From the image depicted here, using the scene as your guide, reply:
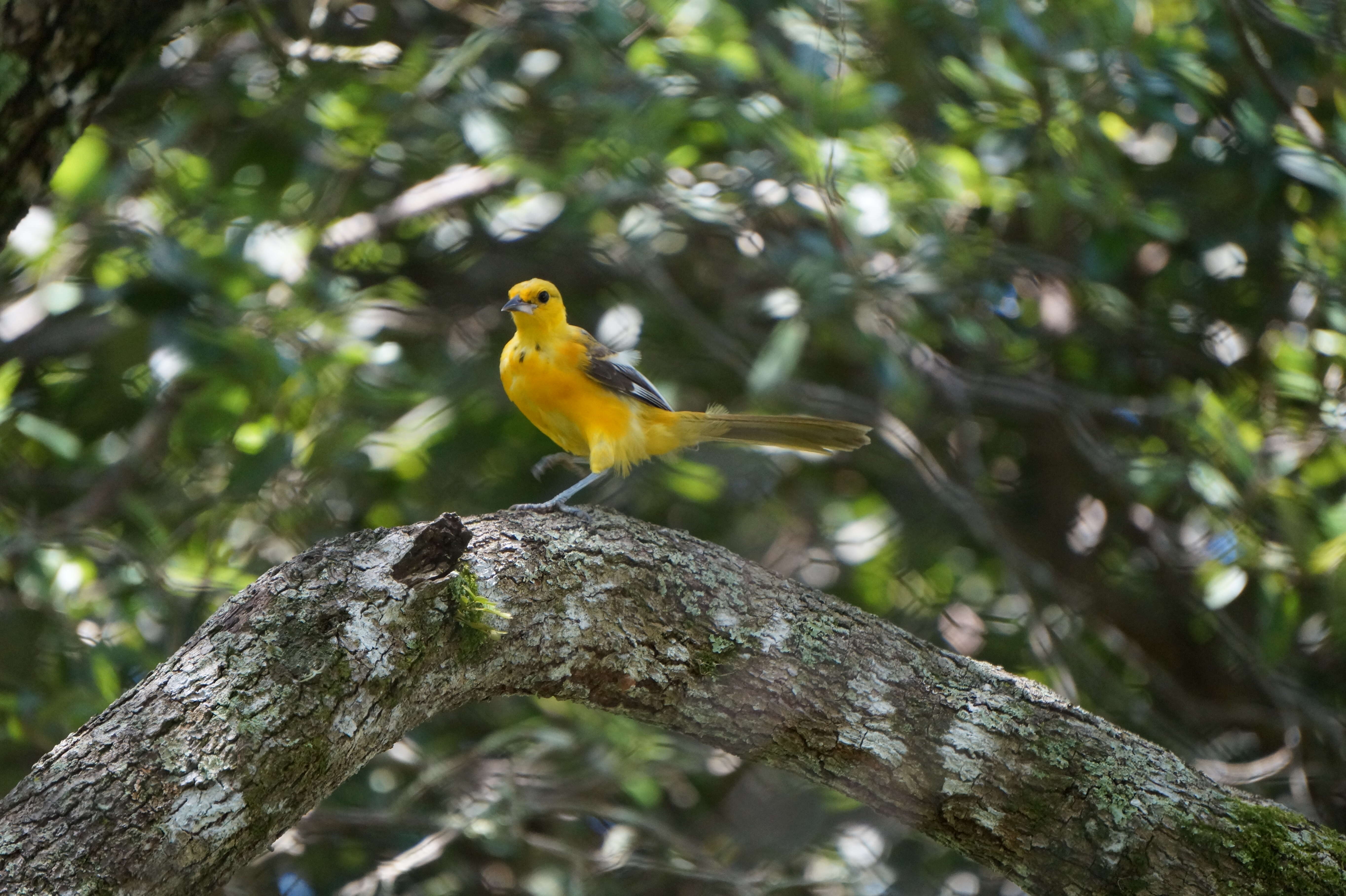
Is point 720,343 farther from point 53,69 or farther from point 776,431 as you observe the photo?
point 53,69

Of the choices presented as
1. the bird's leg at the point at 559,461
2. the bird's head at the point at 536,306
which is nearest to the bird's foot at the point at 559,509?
the bird's leg at the point at 559,461

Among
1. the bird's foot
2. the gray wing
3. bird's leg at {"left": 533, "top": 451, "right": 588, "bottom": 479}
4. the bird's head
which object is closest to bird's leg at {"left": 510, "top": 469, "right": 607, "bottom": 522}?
the bird's foot

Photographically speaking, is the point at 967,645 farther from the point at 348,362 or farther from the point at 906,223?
the point at 348,362

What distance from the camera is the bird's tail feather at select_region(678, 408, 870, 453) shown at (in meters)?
3.47

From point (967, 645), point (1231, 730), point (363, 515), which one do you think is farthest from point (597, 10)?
point (1231, 730)

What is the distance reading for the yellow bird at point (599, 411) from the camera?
11.8ft

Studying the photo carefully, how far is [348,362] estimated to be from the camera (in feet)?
13.8

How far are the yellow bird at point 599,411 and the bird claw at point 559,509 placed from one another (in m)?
0.66

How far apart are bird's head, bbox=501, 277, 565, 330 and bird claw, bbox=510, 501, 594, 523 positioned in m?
1.06

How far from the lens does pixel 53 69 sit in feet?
8.39

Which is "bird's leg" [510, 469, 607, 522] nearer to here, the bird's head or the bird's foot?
the bird's foot

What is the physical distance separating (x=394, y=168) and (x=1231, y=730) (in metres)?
4.59

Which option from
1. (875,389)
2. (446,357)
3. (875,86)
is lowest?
(875,389)

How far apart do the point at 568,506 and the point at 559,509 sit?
17cm
